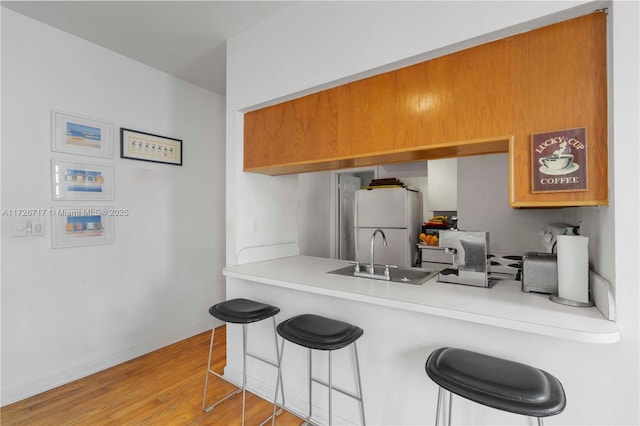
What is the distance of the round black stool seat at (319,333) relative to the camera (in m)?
1.42

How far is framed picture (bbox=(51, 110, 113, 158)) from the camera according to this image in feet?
7.38

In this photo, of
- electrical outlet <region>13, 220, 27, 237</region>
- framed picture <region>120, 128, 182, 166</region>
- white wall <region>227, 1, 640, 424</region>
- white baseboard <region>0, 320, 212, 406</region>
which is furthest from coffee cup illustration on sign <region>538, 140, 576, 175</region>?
white baseboard <region>0, 320, 212, 406</region>

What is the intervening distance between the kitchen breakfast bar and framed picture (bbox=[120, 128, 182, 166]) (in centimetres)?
150

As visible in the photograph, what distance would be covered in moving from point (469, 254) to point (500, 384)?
2.25ft

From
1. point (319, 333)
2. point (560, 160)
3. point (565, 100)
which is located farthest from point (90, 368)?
point (565, 100)

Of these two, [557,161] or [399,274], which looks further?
[399,274]

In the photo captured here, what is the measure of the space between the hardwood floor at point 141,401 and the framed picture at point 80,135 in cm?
179

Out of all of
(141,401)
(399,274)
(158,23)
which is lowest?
(141,401)

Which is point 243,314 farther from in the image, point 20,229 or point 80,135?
point 80,135

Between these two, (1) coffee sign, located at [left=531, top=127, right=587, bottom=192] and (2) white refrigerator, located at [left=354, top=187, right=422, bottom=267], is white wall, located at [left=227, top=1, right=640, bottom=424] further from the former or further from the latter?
(2) white refrigerator, located at [left=354, top=187, right=422, bottom=267]

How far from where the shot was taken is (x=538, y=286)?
138 cm

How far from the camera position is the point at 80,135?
7.79 feet

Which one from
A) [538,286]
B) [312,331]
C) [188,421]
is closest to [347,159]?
[312,331]

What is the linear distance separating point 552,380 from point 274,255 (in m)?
1.92
